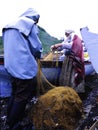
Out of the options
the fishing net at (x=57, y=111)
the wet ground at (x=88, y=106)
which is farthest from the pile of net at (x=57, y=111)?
the wet ground at (x=88, y=106)

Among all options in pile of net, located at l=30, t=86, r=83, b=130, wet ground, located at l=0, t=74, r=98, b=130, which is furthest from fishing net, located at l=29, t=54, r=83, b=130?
wet ground, located at l=0, t=74, r=98, b=130

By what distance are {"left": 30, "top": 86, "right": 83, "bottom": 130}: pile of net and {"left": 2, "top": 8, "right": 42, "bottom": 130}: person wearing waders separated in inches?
10.3

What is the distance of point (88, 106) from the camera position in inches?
251

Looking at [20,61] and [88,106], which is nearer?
[20,61]

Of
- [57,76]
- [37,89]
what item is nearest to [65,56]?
[57,76]

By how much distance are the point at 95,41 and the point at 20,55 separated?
58.5 inches

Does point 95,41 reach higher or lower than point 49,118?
higher

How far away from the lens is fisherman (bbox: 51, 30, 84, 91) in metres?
6.69

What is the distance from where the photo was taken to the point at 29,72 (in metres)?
5.21

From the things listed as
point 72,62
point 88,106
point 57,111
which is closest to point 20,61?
point 57,111

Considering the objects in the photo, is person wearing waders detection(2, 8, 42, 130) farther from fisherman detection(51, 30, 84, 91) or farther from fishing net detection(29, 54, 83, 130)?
fisherman detection(51, 30, 84, 91)

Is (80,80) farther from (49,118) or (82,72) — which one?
(49,118)

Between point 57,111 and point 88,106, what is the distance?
4.44 ft

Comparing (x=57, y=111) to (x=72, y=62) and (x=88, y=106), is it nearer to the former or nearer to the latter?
(x=88, y=106)
